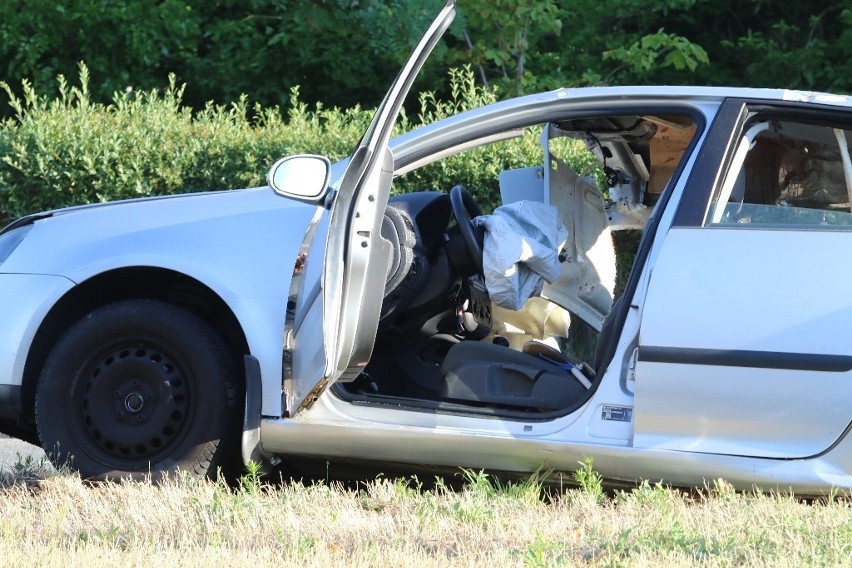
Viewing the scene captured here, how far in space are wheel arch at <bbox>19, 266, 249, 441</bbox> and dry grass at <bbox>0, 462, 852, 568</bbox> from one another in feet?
1.31

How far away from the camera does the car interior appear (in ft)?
14.6

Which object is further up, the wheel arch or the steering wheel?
the steering wheel

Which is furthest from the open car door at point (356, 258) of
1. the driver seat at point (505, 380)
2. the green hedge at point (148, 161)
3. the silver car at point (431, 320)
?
the green hedge at point (148, 161)

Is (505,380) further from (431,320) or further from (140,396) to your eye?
(140,396)

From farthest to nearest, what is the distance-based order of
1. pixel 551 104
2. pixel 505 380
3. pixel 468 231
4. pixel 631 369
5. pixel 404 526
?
pixel 468 231, pixel 505 380, pixel 551 104, pixel 631 369, pixel 404 526

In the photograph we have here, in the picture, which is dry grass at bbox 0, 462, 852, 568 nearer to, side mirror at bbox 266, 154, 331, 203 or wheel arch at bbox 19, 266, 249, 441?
wheel arch at bbox 19, 266, 249, 441

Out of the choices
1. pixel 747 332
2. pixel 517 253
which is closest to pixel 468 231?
pixel 517 253

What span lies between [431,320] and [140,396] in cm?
117

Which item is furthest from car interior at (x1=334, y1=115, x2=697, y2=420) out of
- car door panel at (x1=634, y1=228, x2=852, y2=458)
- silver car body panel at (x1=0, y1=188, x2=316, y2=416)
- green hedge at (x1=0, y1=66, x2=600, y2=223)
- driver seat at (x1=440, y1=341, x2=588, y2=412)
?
green hedge at (x1=0, y1=66, x2=600, y2=223)

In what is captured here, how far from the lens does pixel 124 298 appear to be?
4.61m

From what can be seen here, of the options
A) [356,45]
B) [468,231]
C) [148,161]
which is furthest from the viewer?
[356,45]

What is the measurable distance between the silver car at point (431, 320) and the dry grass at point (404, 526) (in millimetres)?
125

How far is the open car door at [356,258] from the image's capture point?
3.88 m

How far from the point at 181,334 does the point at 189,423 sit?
1.00ft
